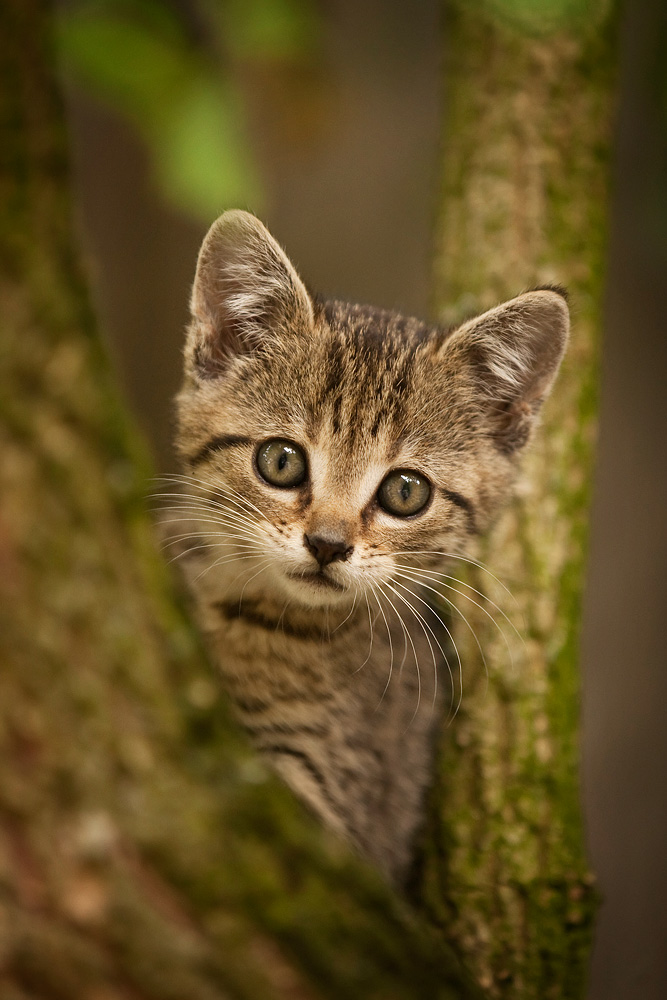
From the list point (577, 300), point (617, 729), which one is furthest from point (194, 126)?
point (617, 729)

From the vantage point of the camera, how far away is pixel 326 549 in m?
1.69

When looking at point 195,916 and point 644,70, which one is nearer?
point 195,916

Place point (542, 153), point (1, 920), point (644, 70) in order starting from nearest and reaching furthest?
point (1, 920) → point (542, 153) → point (644, 70)

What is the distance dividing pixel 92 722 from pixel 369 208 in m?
3.66

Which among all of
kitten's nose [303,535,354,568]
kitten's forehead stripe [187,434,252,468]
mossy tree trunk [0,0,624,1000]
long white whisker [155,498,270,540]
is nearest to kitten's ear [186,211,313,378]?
kitten's forehead stripe [187,434,252,468]

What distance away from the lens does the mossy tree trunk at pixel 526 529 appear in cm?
178

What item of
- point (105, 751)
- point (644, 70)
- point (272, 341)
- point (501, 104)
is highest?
point (644, 70)

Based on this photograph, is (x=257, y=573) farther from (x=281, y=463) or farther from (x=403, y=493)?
(x=403, y=493)

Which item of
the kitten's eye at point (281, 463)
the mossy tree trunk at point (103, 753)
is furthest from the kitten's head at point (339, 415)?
the mossy tree trunk at point (103, 753)

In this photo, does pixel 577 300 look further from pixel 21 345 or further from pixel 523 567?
pixel 21 345

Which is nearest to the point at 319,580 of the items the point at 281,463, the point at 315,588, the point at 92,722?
the point at 315,588

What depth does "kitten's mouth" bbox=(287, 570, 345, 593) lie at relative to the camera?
1748 millimetres

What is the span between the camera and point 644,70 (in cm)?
332

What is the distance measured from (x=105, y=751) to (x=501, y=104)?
2.16 meters
